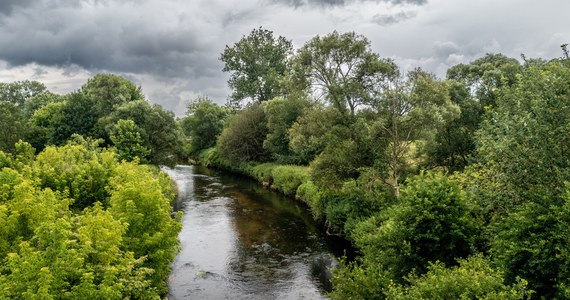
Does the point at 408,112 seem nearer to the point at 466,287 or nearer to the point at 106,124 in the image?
the point at 466,287

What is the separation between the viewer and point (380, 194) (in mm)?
30984

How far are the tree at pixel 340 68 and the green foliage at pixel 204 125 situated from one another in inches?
2047

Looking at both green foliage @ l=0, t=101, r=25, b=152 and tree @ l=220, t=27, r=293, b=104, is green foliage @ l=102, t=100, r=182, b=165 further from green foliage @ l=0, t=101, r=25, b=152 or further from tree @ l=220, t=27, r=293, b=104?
tree @ l=220, t=27, r=293, b=104

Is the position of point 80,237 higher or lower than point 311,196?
higher

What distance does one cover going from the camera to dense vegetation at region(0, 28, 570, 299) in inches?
559

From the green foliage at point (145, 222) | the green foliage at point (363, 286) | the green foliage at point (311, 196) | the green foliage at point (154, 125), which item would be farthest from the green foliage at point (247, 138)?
the green foliage at point (363, 286)

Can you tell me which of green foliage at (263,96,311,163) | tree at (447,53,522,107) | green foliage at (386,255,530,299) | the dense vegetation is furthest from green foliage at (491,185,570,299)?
green foliage at (263,96,311,163)

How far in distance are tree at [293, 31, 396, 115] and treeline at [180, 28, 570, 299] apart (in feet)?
0.31

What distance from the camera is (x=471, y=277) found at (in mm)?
13508

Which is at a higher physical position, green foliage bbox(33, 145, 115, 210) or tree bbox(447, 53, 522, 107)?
tree bbox(447, 53, 522, 107)

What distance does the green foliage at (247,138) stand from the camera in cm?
6881

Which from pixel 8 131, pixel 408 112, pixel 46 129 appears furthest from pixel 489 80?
pixel 46 129

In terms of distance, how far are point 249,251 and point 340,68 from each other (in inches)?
662

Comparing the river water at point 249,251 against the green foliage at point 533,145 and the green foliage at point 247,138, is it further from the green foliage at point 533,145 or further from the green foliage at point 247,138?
the green foliage at point 247,138
